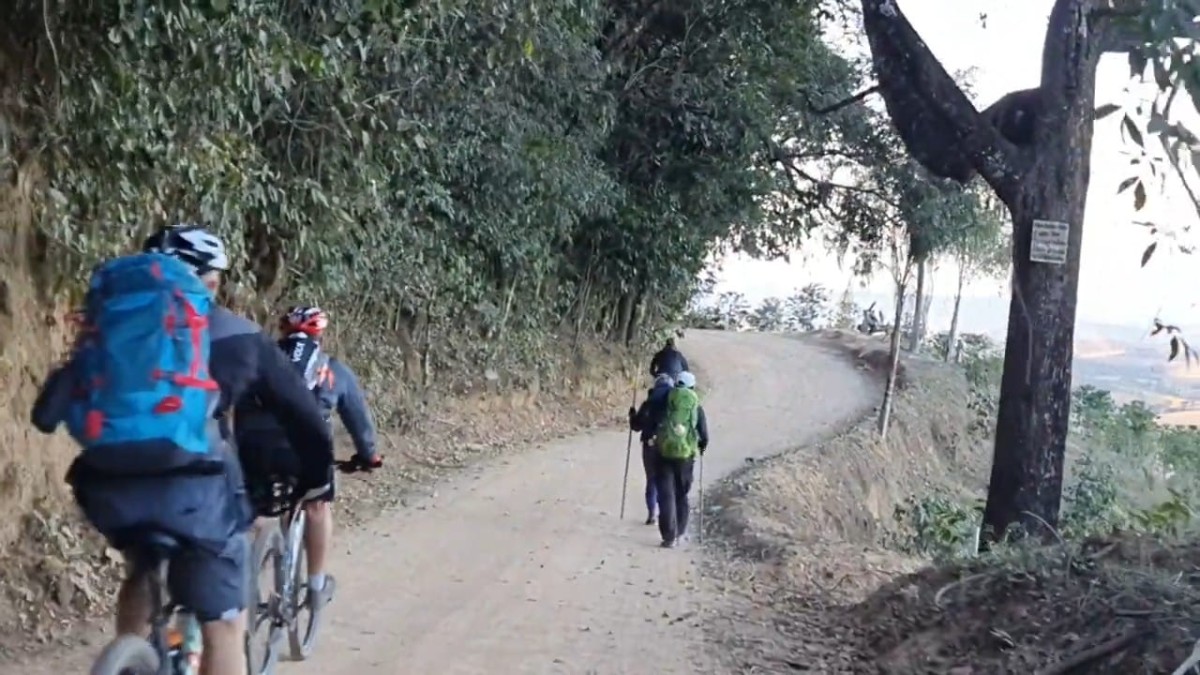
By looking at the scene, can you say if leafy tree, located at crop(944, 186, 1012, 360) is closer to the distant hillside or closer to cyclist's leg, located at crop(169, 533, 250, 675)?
the distant hillside

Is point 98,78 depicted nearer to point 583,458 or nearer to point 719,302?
point 583,458

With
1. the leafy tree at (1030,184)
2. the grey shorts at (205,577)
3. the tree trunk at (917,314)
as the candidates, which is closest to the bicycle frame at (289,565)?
the grey shorts at (205,577)

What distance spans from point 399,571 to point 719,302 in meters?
38.0

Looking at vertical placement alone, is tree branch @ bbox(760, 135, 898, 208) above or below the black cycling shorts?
above

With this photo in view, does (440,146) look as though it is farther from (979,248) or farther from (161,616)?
(979,248)

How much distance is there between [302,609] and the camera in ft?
22.2

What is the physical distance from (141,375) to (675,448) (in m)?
8.72

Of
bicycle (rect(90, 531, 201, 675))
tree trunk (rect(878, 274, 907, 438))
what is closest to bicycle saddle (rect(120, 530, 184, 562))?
bicycle (rect(90, 531, 201, 675))

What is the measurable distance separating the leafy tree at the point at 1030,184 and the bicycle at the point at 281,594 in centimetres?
570

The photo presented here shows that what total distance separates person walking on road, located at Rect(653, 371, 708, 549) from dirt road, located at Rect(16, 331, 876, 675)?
11.9 inches

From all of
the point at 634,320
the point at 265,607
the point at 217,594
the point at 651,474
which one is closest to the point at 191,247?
the point at 217,594

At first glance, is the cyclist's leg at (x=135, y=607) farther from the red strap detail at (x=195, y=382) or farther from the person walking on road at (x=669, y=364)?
the person walking on road at (x=669, y=364)

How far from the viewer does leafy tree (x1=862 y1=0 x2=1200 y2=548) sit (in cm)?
1016

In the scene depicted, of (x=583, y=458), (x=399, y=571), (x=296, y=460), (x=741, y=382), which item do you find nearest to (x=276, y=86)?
(x=399, y=571)
